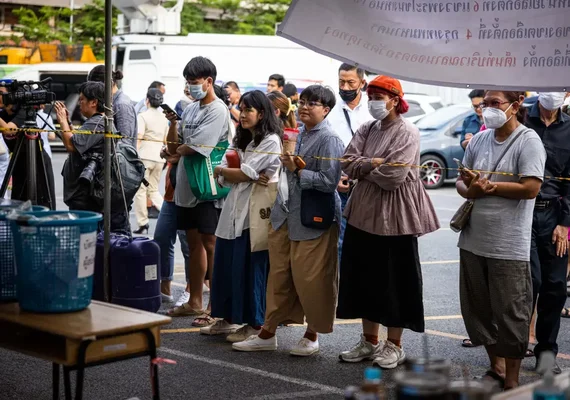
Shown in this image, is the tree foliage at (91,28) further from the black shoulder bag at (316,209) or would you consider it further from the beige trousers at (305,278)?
the black shoulder bag at (316,209)

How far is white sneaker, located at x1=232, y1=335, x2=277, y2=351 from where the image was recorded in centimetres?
715

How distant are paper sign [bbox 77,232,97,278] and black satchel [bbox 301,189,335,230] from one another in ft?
7.44

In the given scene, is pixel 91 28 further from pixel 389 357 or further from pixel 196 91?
pixel 389 357

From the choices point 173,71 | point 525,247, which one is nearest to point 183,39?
point 173,71

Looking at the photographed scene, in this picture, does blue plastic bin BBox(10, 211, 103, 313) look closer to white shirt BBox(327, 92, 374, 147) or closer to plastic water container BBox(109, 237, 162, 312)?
plastic water container BBox(109, 237, 162, 312)

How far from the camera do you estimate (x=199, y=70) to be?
25.9 ft

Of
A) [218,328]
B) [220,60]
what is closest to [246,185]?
[218,328]

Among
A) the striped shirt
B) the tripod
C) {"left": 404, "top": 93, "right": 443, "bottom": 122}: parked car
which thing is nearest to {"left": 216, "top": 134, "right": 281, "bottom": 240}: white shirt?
the striped shirt

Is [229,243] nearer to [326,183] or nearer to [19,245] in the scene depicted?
[326,183]

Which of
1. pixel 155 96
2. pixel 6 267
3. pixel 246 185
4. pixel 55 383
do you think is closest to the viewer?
pixel 6 267

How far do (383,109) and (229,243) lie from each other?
5.70ft

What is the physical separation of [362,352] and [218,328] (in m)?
1.33

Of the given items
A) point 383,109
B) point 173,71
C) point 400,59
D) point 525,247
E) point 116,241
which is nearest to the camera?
point 400,59

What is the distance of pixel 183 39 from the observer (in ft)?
80.7
